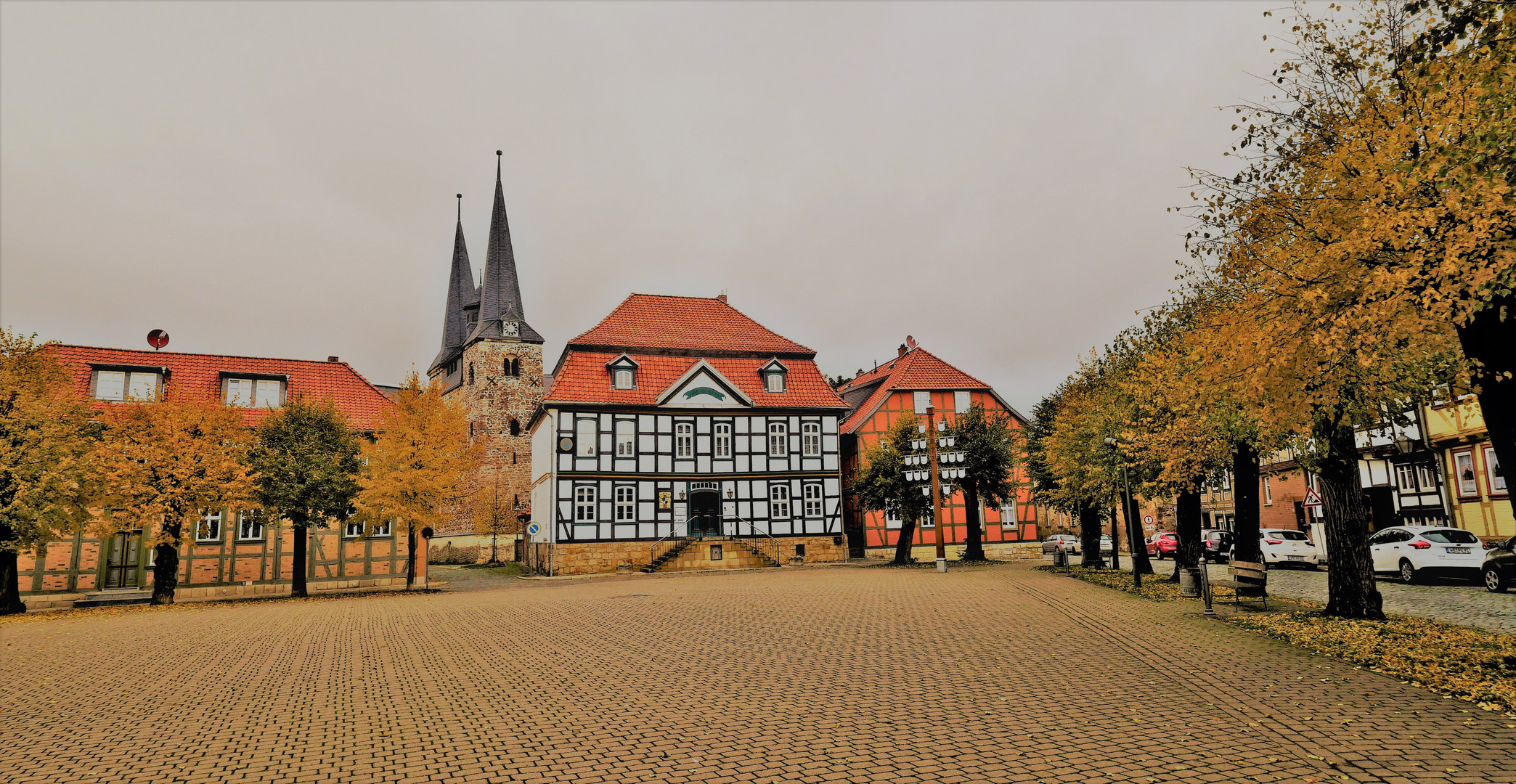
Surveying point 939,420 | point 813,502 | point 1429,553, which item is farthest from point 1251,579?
point 939,420

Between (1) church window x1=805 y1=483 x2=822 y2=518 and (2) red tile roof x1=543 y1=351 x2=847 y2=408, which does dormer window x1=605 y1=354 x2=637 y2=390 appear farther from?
(1) church window x1=805 y1=483 x2=822 y2=518

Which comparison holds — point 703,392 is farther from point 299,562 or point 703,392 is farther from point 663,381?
point 299,562

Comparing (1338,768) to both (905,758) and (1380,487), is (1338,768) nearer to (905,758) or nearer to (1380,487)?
(905,758)

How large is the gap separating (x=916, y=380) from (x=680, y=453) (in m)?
15.3

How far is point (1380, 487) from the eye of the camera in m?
38.0

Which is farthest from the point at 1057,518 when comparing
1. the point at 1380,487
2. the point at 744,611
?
Result: the point at 744,611

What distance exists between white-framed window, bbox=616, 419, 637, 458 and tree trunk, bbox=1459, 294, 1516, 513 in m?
32.8

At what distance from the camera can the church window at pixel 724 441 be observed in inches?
1622

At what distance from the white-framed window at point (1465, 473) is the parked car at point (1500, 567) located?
14.1 meters

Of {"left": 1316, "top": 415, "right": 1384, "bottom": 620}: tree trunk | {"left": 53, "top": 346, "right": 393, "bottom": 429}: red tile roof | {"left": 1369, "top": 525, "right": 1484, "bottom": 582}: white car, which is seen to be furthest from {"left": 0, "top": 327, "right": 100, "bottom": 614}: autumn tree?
{"left": 1369, "top": 525, "right": 1484, "bottom": 582}: white car

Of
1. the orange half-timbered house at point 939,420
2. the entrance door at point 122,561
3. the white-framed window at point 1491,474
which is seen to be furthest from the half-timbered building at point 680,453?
the white-framed window at point 1491,474

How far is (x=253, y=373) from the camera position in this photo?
3953 centimetres

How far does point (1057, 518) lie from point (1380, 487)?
2496cm

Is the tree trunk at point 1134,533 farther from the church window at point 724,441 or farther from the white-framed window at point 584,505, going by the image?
the white-framed window at point 584,505
